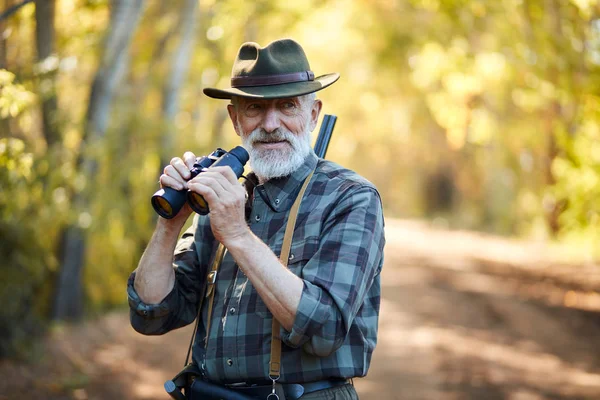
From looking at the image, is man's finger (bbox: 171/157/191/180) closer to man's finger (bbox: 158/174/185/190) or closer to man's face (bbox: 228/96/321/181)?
man's finger (bbox: 158/174/185/190)

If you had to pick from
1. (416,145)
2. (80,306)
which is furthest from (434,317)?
(416,145)

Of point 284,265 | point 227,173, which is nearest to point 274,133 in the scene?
point 227,173

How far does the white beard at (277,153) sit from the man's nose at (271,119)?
1.0 inches

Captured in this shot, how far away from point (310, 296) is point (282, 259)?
0.25 m

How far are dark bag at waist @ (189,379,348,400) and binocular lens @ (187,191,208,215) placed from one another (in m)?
0.64

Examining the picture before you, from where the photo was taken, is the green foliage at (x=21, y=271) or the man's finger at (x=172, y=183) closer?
the man's finger at (x=172, y=183)

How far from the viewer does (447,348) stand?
934 centimetres

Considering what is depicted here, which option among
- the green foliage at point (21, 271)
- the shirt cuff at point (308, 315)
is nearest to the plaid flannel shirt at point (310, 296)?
the shirt cuff at point (308, 315)

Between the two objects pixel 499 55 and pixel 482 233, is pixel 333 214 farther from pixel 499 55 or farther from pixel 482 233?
pixel 482 233

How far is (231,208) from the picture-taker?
247 centimetres

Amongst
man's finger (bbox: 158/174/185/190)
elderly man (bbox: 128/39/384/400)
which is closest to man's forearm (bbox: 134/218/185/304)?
elderly man (bbox: 128/39/384/400)

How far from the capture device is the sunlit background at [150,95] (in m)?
7.23

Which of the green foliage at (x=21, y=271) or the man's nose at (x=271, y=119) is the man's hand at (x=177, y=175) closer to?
the man's nose at (x=271, y=119)

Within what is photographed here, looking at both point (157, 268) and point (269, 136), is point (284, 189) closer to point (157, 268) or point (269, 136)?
point (269, 136)
